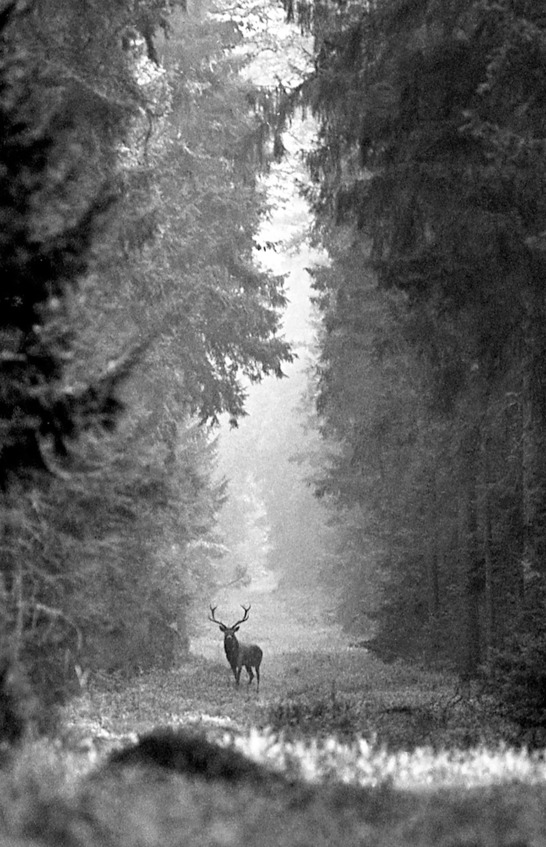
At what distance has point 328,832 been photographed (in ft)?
18.4

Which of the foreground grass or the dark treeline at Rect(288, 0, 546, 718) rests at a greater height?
the dark treeline at Rect(288, 0, 546, 718)

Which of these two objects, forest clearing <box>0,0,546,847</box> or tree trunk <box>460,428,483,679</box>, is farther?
tree trunk <box>460,428,483,679</box>

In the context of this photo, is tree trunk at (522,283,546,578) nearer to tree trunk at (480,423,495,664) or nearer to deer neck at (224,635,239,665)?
tree trunk at (480,423,495,664)

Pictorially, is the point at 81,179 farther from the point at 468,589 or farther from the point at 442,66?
the point at 468,589

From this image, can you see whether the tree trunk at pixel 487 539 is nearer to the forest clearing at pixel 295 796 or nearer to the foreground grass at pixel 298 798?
the forest clearing at pixel 295 796

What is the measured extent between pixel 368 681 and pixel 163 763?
14707mm

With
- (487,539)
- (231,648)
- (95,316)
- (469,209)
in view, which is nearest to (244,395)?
(231,648)

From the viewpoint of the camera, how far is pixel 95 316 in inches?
525

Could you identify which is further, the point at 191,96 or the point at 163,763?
the point at 191,96

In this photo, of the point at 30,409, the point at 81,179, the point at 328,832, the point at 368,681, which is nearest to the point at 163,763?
the point at 328,832

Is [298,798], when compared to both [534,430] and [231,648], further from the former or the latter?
[231,648]

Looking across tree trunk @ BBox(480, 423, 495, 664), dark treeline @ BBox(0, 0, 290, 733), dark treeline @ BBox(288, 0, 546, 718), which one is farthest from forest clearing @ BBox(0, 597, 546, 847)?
tree trunk @ BBox(480, 423, 495, 664)

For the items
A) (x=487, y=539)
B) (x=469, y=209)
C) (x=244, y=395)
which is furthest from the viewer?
(x=244, y=395)

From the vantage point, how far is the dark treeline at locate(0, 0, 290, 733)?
990 centimetres
